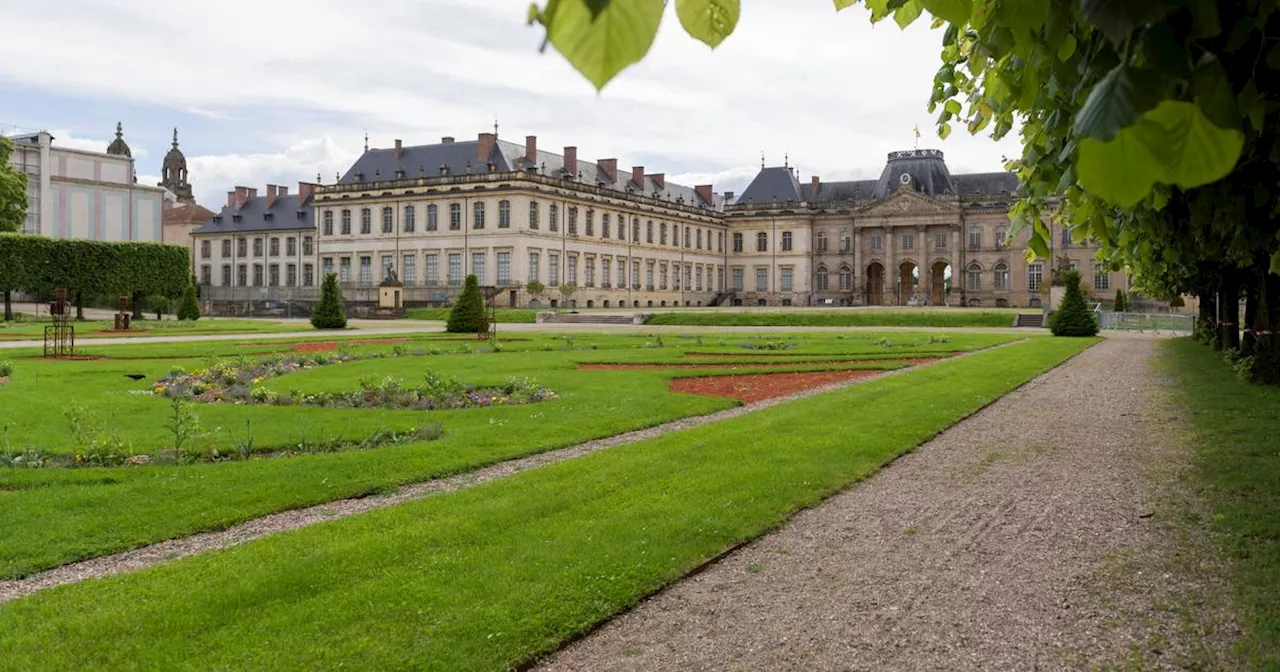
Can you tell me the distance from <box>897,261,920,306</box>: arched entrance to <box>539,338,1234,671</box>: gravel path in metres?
65.5

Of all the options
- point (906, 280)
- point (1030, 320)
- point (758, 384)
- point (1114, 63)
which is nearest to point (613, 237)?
point (906, 280)

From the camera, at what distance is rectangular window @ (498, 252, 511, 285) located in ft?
201

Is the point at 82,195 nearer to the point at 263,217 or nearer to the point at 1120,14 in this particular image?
the point at 263,217

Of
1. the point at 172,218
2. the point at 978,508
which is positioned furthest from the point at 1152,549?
the point at 172,218

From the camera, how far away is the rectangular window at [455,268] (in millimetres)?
63062

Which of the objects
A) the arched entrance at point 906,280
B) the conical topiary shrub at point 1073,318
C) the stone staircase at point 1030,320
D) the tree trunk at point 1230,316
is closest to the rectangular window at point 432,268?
the arched entrance at point 906,280

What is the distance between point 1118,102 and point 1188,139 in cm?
8

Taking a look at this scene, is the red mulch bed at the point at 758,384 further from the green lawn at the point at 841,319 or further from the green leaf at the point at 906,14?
the green lawn at the point at 841,319

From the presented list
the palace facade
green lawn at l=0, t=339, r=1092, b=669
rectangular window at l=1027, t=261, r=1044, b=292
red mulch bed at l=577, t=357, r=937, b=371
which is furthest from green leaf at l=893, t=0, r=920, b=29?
rectangular window at l=1027, t=261, r=1044, b=292

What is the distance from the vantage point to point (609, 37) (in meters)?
0.89

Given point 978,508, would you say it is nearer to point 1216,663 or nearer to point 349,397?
point 1216,663

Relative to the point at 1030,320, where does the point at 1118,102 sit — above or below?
above

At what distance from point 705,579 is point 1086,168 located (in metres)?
4.40

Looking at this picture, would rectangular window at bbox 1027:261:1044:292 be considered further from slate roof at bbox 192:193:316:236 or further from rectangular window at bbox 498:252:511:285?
slate roof at bbox 192:193:316:236
